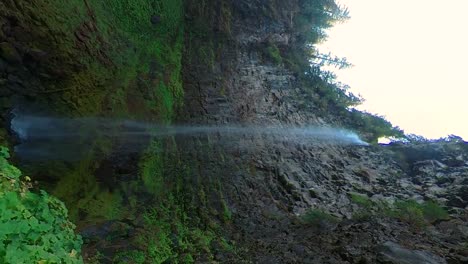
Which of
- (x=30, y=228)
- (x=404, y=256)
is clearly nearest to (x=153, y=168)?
(x=30, y=228)

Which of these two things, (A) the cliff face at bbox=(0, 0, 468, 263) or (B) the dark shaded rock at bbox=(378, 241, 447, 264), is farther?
(A) the cliff face at bbox=(0, 0, 468, 263)

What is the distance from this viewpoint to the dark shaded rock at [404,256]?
5875 mm

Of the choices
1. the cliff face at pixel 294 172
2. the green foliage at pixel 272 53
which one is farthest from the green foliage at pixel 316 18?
the green foliage at pixel 272 53

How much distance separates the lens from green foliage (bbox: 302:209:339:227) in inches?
304

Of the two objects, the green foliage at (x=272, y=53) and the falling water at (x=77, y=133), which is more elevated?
the green foliage at (x=272, y=53)

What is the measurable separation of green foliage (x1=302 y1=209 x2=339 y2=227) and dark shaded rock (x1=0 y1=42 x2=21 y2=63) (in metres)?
6.06

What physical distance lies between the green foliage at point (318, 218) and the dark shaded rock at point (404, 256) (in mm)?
1478

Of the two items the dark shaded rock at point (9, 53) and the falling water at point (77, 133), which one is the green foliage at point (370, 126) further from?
the dark shaded rock at point (9, 53)

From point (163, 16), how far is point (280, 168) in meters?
5.20

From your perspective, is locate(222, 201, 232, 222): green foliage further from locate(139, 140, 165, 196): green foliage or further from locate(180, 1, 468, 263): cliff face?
locate(139, 140, 165, 196): green foliage

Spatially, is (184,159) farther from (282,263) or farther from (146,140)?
(282,263)

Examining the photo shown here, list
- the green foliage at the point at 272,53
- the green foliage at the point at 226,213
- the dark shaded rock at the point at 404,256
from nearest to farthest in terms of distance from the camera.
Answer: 1. the dark shaded rock at the point at 404,256
2. the green foliage at the point at 226,213
3. the green foliage at the point at 272,53

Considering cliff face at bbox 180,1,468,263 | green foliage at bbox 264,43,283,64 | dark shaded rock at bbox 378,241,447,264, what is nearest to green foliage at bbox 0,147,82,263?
cliff face at bbox 180,1,468,263

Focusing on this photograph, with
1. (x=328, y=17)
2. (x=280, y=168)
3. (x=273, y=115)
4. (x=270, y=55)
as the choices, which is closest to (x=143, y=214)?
(x=280, y=168)
